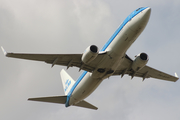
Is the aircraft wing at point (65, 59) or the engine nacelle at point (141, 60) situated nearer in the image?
the aircraft wing at point (65, 59)

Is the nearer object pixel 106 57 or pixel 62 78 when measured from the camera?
pixel 106 57

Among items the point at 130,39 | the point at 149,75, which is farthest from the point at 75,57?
the point at 149,75

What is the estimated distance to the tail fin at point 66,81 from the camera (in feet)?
143

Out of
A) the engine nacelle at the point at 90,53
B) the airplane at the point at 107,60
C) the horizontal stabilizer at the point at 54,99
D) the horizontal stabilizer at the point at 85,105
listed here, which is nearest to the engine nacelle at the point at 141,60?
the airplane at the point at 107,60

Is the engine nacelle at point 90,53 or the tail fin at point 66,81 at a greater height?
the engine nacelle at point 90,53

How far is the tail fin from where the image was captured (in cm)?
4349

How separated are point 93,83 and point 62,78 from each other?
1322 centimetres

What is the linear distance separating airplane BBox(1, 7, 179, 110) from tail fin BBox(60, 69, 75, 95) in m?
3.44

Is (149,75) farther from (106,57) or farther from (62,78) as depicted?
(62,78)

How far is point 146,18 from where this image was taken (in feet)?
95.9

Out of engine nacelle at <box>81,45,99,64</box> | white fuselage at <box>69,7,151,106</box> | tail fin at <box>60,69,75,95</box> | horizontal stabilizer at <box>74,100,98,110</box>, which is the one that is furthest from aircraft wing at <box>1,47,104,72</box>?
tail fin at <box>60,69,75,95</box>

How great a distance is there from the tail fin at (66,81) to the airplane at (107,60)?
3.44m

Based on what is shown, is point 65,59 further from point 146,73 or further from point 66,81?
point 146,73

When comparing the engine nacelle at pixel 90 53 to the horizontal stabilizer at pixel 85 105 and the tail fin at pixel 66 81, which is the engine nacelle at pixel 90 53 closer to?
the horizontal stabilizer at pixel 85 105
